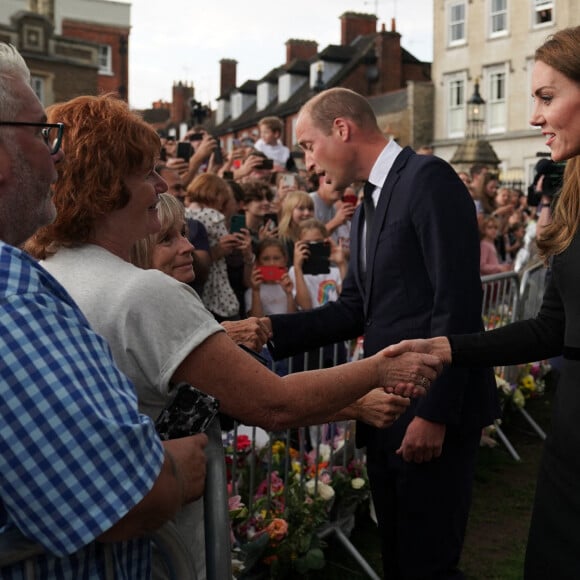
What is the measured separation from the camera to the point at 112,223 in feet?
6.95

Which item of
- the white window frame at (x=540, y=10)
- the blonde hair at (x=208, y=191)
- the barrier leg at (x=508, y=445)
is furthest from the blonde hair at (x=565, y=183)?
the white window frame at (x=540, y=10)

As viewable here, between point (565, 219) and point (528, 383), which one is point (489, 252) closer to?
point (528, 383)

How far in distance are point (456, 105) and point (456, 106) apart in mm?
42

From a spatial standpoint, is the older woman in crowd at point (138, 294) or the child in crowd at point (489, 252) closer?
the older woman in crowd at point (138, 294)

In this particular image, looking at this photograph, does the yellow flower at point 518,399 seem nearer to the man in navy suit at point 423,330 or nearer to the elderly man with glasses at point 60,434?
the man in navy suit at point 423,330

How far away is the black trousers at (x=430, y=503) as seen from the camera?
10.4 feet

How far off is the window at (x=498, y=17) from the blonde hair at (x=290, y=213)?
1118 inches

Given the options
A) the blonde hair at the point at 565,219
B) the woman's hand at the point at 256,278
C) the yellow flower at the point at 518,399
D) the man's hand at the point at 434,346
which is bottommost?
the yellow flower at the point at 518,399

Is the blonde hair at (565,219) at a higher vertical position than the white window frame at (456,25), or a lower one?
lower

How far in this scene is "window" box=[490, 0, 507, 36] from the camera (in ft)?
107

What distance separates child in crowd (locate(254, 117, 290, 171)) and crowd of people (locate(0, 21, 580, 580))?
6.97m

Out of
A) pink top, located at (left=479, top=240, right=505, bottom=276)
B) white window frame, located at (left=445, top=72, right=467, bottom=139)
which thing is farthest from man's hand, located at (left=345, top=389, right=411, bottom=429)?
white window frame, located at (left=445, top=72, right=467, bottom=139)

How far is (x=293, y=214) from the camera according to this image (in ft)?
23.5

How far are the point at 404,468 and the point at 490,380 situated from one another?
51 centimetres
